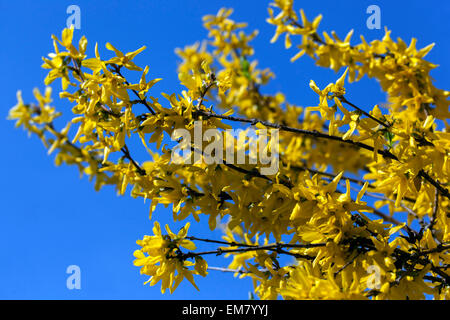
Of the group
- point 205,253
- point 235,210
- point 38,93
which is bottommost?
point 205,253

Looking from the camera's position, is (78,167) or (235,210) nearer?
(235,210)

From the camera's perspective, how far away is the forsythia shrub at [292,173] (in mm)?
1947

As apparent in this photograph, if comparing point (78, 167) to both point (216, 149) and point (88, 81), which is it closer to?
point (88, 81)

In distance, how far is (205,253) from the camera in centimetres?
221

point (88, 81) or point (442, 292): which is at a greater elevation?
point (88, 81)

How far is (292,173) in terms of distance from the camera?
2887 millimetres

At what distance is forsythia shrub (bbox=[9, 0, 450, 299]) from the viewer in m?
1.95

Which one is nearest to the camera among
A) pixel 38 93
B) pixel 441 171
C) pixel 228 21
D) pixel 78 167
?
pixel 441 171
